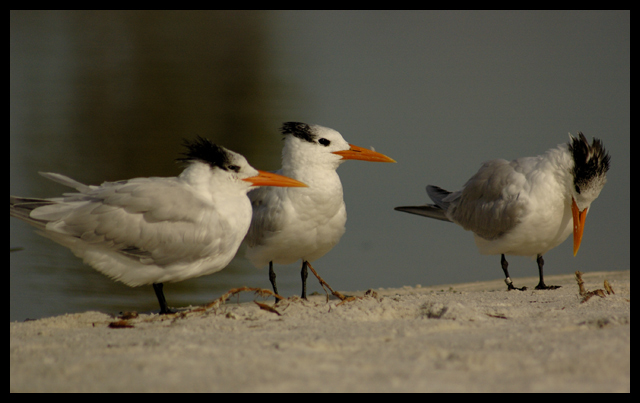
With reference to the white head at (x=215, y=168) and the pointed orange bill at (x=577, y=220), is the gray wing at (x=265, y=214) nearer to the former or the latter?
the white head at (x=215, y=168)

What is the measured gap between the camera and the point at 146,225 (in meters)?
4.04

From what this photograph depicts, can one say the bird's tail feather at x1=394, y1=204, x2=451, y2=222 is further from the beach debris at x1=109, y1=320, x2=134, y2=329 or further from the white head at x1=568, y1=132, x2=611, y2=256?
the beach debris at x1=109, y1=320, x2=134, y2=329

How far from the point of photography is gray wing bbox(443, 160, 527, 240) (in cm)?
538

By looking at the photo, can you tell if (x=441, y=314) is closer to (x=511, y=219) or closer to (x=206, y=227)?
(x=206, y=227)

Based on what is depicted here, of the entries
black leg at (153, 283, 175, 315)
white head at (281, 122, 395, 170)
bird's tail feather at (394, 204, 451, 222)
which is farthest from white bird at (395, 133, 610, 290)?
black leg at (153, 283, 175, 315)

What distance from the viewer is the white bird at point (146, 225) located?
4012 mm

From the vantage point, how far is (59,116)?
1232cm

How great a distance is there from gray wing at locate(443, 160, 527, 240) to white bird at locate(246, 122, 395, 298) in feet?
3.68

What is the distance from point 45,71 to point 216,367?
14815 mm

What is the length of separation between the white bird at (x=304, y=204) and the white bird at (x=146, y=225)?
26.8 inches

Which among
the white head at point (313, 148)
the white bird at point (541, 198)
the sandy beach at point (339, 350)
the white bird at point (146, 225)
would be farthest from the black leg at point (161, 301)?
the white bird at point (541, 198)

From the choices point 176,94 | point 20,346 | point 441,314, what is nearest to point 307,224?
point 441,314

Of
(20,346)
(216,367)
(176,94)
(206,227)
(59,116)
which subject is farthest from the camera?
(176,94)

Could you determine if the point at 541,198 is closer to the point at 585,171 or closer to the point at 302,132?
the point at 585,171
